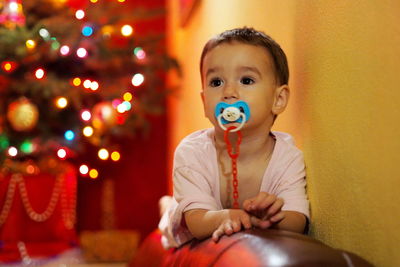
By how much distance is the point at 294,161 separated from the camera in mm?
1235

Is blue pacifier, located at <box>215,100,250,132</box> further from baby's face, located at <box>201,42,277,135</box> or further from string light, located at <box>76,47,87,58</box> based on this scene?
string light, located at <box>76,47,87,58</box>

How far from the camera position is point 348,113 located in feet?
3.25

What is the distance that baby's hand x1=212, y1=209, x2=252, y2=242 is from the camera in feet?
3.42

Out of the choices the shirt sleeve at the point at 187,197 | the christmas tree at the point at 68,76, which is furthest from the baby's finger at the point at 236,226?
the christmas tree at the point at 68,76

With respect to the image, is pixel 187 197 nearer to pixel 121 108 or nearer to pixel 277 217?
pixel 277 217

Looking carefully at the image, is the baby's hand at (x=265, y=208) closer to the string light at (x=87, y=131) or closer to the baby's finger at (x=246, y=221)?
the baby's finger at (x=246, y=221)

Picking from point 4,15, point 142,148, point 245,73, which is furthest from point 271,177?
point 142,148

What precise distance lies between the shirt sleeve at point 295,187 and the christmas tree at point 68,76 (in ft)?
6.76

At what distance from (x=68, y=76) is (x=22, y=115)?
434mm

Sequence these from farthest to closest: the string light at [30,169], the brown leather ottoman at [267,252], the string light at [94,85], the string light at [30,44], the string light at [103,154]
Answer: the string light at [103,154], the string light at [30,169], the string light at [94,85], the string light at [30,44], the brown leather ottoman at [267,252]

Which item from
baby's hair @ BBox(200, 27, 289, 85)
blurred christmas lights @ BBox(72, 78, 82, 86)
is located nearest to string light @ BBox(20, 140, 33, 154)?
blurred christmas lights @ BBox(72, 78, 82, 86)

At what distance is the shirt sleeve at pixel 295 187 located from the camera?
1163mm

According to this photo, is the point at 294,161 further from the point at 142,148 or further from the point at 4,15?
the point at 142,148

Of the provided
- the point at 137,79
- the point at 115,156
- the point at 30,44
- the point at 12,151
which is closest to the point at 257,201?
the point at 30,44
